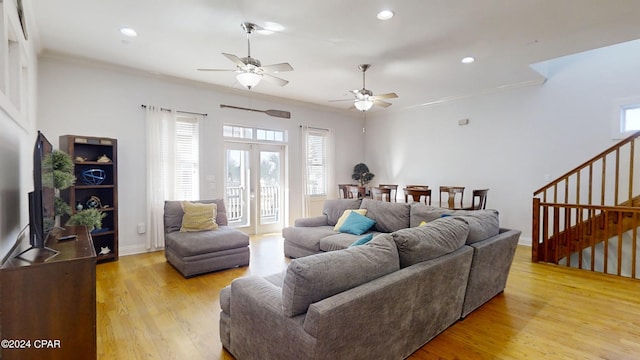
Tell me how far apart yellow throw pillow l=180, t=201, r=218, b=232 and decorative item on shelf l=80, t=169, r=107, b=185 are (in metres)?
1.16

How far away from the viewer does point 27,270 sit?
5.28ft

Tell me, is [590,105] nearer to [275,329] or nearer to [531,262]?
[531,262]

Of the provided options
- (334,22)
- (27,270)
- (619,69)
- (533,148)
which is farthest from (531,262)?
(27,270)

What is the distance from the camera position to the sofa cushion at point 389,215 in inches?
165

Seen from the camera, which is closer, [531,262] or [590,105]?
[531,262]

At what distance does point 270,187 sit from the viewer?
655 cm

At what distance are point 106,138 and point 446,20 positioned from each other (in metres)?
4.51

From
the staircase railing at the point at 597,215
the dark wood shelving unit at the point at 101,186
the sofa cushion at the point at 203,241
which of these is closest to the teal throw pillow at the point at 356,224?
the sofa cushion at the point at 203,241

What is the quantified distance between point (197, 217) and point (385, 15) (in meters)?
3.48

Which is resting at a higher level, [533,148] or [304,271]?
[533,148]

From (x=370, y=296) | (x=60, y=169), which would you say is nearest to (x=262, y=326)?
(x=370, y=296)

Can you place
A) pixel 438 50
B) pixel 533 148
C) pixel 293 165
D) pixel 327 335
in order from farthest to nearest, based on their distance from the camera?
pixel 293 165 → pixel 533 148 → pixel 438 50 → pixel 327 335

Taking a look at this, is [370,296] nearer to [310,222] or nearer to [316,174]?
[310,222]

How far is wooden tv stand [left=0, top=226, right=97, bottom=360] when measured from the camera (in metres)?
1.57
